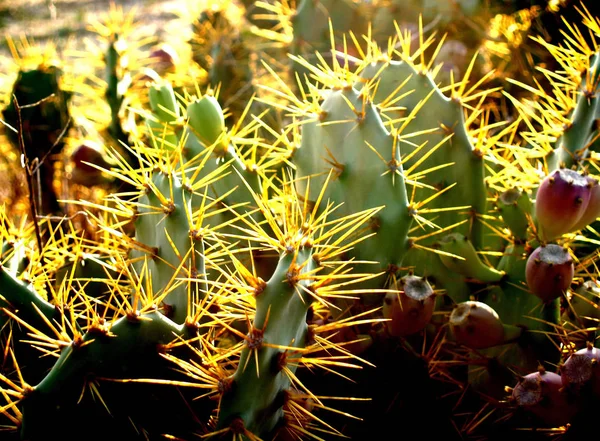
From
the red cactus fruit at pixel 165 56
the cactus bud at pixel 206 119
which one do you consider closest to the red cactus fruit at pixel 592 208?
the cactus bud at pixel 206 119

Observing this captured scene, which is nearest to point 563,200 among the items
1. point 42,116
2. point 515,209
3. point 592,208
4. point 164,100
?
point 592,208

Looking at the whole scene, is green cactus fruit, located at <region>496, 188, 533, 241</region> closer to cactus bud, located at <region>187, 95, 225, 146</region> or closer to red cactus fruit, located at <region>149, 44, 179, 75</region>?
cactus bud, located at <region>187, 95, 225, 146</region>

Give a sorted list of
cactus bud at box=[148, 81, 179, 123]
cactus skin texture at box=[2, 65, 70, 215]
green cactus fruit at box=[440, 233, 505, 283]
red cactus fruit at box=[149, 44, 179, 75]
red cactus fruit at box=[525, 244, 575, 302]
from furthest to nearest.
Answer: red cactus fruit at box=[149, 44, 179, 75]
cactus skin texture at box=[2, 65, 70, 215]
cactus bud at box=[148, 81, 179, 123]
green cactus fruit at box=[440, 233, 505, 283]
red cactus fruit at box=[525, 244, 575, 302]

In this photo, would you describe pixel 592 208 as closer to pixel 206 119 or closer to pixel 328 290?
pixel 328 290

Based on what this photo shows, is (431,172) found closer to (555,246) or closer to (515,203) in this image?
(515,203)

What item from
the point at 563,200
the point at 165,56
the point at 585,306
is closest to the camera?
the point at 563,200

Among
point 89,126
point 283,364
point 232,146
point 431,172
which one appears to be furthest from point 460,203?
point 89,126

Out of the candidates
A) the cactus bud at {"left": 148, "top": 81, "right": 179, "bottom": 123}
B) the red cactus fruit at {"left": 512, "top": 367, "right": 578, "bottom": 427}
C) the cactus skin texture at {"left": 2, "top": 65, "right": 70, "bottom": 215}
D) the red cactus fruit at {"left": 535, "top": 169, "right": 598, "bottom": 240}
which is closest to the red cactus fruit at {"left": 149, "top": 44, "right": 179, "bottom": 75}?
the cactus skin texture at {"left": 2, "top": 65, "right": 70, "bottom": 215}
